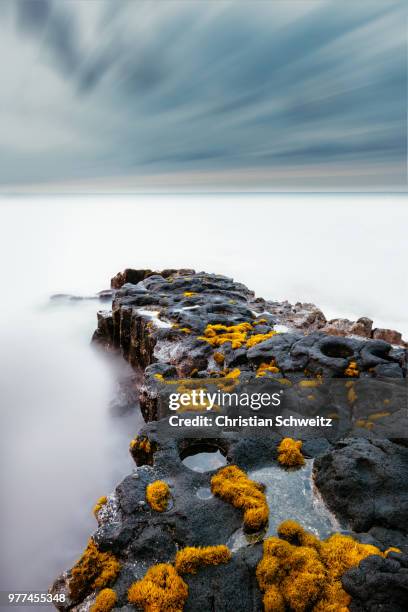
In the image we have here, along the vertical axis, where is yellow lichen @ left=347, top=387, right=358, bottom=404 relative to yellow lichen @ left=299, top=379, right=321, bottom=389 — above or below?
above

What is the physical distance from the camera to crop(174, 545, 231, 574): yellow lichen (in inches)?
222

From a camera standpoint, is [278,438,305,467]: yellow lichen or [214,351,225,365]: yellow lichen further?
[214,351,225,365]: yellow lichen

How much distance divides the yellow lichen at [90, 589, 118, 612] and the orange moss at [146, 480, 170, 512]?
1.45m

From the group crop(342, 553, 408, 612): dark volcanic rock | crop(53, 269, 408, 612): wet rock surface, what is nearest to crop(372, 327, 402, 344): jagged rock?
crop(53, 269, 408, 612): wet rock surface

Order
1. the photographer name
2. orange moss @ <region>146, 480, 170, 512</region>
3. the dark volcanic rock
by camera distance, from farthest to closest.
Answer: the photographer name
orange moss @ <region>146, 480, 170, 512</region>
the dark volcanic rock

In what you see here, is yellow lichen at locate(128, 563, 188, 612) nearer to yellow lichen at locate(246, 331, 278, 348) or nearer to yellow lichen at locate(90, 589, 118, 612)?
yellow lichen at locate(90, 589, 118, 612)

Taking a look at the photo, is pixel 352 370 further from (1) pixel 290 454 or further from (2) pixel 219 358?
(2) pixel 219 358

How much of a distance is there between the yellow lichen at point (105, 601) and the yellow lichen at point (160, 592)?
257 mm

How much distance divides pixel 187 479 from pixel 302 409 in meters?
3.43

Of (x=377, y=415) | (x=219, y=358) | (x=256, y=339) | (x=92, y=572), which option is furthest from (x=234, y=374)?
(x=92, y=572)

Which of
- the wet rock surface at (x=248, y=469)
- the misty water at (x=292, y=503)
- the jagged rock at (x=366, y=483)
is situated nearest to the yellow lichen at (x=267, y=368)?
the wet rock surface at (x=248, y=469)

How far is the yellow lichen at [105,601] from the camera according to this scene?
5266 mm

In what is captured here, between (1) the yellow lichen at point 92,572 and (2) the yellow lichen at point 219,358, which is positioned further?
(2) the yellow lichen at point 219,358

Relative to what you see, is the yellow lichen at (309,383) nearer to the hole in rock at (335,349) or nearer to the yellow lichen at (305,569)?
the hole in rock at (335,349)
